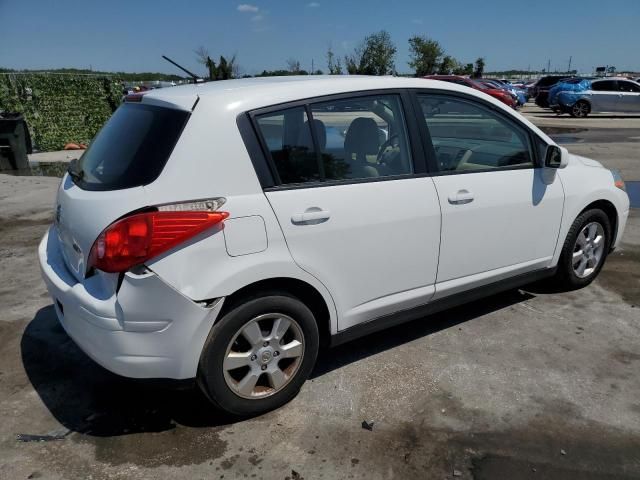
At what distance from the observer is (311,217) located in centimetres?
275

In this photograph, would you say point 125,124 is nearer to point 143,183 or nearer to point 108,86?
point 143,183

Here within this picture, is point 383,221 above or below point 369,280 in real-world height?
above

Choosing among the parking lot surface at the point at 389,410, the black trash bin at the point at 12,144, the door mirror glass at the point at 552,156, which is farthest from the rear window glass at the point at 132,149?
the black trash bin at the point at 12,144

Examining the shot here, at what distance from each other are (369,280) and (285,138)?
928 millimetres

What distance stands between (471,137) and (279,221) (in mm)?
1847

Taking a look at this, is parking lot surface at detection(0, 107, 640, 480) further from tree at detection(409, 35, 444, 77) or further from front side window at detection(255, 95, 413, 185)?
tree at detection(409, 35, 444, 77)

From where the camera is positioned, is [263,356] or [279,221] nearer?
[279,221]

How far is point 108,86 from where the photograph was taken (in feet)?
50.0

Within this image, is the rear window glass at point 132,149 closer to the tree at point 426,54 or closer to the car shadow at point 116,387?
the car shadow at point 116,387

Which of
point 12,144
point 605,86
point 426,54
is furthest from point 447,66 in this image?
point 12,144

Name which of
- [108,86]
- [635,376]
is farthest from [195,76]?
[108,86]

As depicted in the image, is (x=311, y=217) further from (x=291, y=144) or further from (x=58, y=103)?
(x=58, y=103)

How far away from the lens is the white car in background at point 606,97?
79.8 feet

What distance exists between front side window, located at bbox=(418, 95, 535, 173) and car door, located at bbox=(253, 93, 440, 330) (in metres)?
0.25
